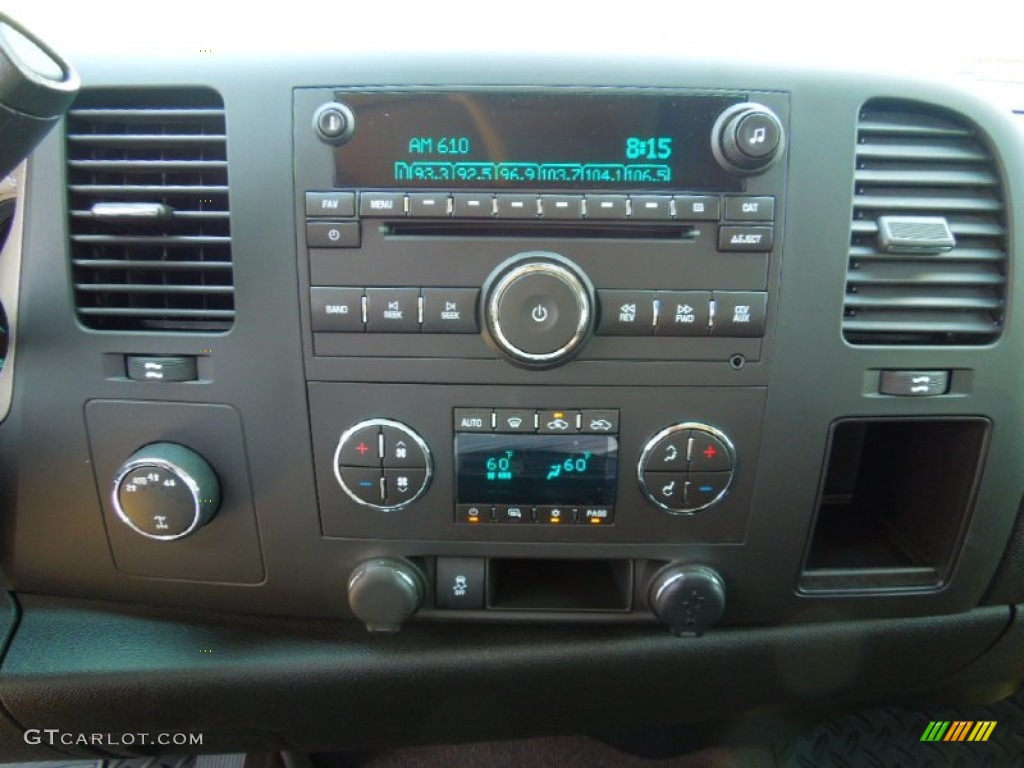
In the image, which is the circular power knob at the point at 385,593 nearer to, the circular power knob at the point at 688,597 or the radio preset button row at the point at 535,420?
the radio preset button row at the point at 535,420

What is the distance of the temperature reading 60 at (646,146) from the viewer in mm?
841

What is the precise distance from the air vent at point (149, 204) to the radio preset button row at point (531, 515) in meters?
0.40

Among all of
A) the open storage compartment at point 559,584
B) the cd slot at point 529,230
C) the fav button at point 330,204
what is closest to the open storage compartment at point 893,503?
the open storage compartment at point 559,584

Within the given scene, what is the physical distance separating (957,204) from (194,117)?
97 cm

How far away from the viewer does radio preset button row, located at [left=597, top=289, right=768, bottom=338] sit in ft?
2.84

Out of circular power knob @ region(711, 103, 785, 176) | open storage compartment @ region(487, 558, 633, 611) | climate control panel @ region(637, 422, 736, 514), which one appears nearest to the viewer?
circular power knob @ region(711, 103, 785, 176)

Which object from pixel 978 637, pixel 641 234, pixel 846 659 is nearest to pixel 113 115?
pixel 641 234

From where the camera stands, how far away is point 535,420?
91 cm

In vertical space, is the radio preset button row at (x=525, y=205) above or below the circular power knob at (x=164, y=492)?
above

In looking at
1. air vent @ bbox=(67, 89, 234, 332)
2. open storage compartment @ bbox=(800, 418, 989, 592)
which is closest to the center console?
air vent @ bbox=(67, 89, 234, 332)

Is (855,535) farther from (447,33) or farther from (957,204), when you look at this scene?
(447,33)

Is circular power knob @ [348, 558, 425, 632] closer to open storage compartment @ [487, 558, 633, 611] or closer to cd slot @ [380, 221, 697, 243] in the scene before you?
open storage compartment @ [487, 558, 633, 611]

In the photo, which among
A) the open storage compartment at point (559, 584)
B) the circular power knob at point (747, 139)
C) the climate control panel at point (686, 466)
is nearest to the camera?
the circular power knob at point (747, 139)

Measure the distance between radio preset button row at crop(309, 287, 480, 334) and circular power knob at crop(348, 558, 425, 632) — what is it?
12.8 inches
